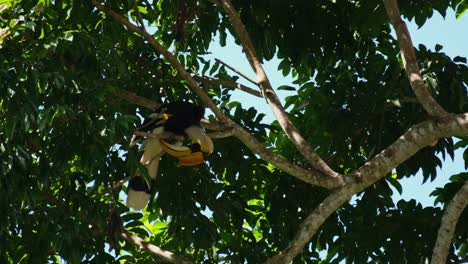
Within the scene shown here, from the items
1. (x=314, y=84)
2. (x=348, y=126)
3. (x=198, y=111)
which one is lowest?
(x=198, y=111)

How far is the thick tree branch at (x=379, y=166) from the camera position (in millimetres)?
5371

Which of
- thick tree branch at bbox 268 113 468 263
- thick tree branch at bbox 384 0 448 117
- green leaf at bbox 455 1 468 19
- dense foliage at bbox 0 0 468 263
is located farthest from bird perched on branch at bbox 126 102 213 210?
green leaf at bbox 455 1 468 19

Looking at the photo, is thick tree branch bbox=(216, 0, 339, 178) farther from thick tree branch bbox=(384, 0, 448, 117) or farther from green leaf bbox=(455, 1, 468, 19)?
green leaf bbox=(455, 1, 468, 19)

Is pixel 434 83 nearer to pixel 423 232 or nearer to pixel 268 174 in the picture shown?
pixel 423 232

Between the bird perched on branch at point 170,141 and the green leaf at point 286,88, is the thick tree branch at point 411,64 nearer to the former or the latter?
the bird perched on branch at point 170,141

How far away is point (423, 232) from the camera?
6.34 metres

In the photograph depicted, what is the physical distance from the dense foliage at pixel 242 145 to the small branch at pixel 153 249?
15 centimetres

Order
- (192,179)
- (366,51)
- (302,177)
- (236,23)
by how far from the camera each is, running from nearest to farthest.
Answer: (302,177) < (236,23) < (192,179) < (366,51)

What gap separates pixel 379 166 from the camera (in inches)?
214

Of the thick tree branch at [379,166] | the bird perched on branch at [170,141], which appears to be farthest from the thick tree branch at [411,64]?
the bird perched on branch at [170,141]

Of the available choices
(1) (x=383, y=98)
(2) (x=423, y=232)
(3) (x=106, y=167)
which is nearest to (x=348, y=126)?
(1) (x=383, y=98)

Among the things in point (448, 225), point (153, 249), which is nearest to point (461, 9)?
point (448, 225)

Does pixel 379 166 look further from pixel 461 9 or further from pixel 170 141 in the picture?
pixel 461 9

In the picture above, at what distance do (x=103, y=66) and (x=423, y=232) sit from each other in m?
2.49
